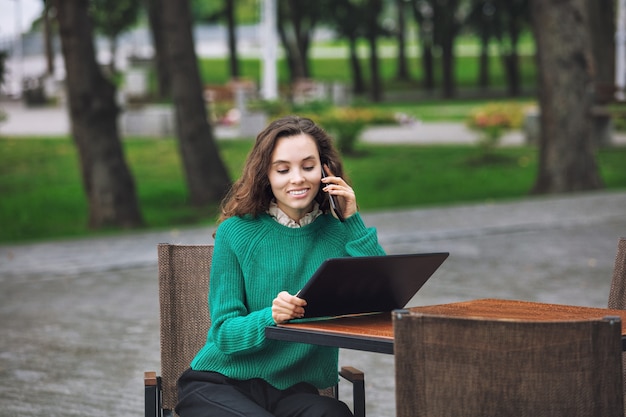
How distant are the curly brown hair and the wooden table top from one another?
0.48 meters

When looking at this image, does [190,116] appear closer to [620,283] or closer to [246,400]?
[620,283]

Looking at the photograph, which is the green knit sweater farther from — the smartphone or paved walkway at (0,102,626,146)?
paved walkway at (0,102,626,146)

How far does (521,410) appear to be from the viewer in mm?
2939

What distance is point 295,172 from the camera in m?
3.92

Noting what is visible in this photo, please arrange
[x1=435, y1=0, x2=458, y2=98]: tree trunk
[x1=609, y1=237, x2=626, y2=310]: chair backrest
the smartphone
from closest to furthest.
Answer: the smartphone → [x1=609, y1=237, x2=626, y2=310]: chair backrest → [x1=435, y1=0, x2=458, y2=98]: tree trunk

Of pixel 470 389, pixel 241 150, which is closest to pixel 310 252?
pixel 470 389

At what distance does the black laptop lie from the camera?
348cm

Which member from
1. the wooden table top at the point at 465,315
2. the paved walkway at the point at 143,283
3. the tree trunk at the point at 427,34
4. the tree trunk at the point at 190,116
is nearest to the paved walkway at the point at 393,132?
the tree trunk at the point at 190,116

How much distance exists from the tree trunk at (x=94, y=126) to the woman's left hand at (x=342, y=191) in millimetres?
12595

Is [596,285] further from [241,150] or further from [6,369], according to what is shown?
[241,150]

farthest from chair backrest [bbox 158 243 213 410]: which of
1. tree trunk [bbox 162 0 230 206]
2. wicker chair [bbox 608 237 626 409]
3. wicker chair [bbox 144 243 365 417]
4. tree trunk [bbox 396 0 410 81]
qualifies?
tree trunk [bbox 396 0 410 81]

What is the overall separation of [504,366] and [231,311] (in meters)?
1.15

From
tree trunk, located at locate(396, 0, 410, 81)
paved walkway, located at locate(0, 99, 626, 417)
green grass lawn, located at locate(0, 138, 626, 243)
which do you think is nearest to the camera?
paved walkway, located at locate(0, 99, 626, 417)

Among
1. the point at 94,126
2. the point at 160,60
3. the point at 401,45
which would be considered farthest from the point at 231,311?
the point at 401,45
